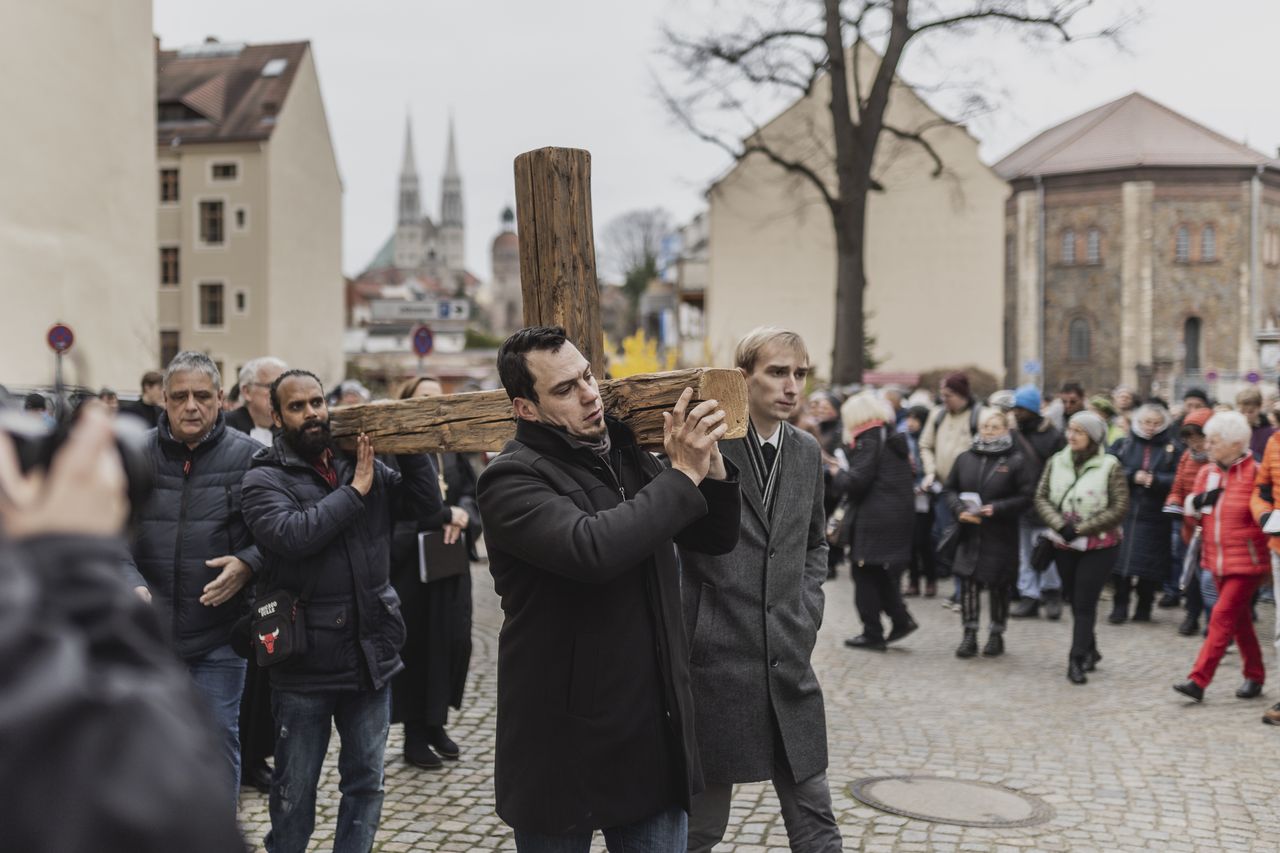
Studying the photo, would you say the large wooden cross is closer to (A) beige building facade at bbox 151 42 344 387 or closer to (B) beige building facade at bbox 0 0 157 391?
(B) beige building facade at bbox 0 0 157 391

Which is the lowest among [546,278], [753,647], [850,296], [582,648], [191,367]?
[753,647]

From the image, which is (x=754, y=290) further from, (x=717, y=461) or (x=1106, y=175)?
(x=717, y=461)

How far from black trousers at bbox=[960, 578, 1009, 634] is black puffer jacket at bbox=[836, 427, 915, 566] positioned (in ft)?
1.74

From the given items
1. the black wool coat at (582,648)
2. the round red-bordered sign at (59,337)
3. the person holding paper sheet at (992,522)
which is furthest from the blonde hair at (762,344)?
the round red-bordered sign at (59,337)

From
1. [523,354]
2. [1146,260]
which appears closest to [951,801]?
[523,354]

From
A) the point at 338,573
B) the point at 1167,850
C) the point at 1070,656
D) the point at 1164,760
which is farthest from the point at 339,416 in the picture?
the point at 1070,656

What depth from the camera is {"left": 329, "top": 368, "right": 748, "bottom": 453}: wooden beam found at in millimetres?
3273

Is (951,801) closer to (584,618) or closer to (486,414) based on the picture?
(486,414)

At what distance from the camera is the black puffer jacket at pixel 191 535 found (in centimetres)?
479

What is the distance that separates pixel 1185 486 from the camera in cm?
1120

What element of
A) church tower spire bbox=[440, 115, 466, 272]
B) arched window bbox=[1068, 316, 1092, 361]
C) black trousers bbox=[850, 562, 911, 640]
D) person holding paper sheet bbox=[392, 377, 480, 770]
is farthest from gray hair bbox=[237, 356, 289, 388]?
church tower spire bbox=[440, 115, 466, 272]

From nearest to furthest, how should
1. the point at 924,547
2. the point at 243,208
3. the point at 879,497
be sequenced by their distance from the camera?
1. the point at 879,497
2. the point at 924,547
3. the point at 243,208

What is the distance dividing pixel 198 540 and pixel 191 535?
32mm

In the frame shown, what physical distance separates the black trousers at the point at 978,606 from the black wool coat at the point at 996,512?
0.43 ft
